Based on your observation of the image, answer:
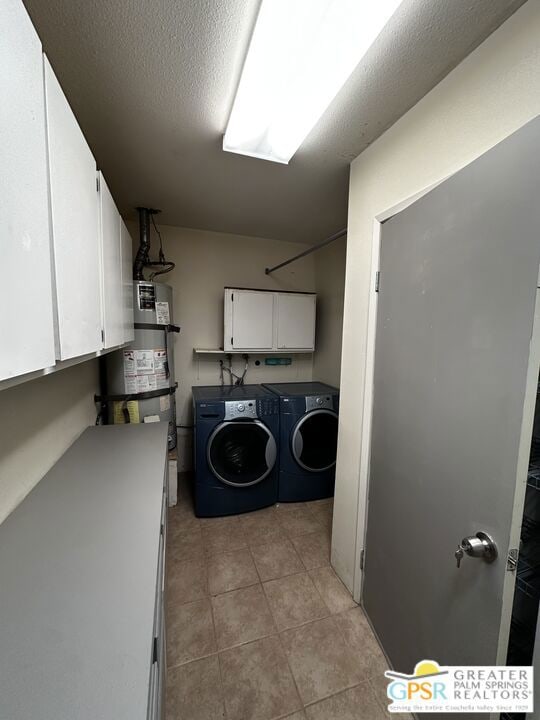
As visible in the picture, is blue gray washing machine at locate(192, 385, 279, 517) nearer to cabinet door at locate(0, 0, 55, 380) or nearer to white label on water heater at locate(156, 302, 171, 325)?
white label on water heater at locate(156, 302, 171, 325)

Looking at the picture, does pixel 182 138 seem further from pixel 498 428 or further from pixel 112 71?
pixel 498 428

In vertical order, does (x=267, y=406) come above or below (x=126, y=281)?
below

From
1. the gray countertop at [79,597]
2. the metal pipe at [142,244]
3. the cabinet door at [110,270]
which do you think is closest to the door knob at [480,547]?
the gray countertop at [79,597]

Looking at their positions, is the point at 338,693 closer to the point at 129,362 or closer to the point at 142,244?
the point at 129,362

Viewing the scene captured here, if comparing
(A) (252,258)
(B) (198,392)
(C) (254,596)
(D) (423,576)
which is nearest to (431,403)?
(D) (423,576)

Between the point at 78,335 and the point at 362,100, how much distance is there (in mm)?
1397

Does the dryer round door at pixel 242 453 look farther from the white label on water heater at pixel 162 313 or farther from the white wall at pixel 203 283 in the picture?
the white label on water heater at pixel 162 313

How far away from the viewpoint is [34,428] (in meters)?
1.10

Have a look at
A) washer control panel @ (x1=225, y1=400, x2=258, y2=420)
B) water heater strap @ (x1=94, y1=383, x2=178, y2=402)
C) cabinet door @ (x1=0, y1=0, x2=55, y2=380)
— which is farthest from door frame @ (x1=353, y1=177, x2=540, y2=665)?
water heater strap @ (x1=94, y1=383, x2=178, y2=402)

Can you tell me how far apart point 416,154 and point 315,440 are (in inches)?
78.6

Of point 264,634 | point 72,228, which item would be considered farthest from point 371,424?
point 72,228

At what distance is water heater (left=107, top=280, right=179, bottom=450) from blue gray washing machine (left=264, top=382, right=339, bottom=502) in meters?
0.98

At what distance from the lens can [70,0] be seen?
31.0 inches

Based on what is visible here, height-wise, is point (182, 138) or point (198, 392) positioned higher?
point (182, 138)
